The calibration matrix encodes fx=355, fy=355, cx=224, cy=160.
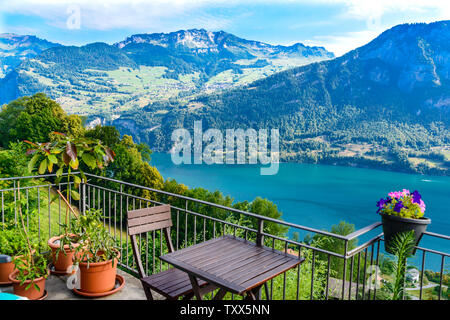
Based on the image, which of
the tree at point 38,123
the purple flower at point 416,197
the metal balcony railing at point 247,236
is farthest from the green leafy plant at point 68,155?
the tree at point 38,123

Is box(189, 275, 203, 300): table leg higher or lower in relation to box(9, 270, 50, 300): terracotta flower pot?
higher

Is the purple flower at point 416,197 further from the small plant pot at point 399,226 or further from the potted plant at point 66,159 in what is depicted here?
the potted plant at point 66,159

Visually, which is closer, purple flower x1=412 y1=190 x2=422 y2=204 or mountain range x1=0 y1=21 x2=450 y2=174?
purple flower x1=412 y1=190 x2=422 y2=204

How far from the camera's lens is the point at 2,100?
160875 millimetres

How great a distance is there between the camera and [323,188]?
213ft

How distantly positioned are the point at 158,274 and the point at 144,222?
1.45ft

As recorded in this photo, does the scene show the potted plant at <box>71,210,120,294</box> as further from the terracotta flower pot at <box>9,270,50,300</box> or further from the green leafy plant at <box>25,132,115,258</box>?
the terracotta flower pot at <box>9,270,50,300</box>

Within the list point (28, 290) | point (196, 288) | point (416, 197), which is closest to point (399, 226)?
point (416, 197)

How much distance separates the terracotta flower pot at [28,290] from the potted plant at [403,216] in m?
2.82

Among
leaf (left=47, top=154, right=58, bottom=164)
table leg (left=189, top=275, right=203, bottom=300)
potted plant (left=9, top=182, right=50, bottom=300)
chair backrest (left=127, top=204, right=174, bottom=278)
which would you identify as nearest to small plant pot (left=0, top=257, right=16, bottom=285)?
potted plant (left=9, top=182, right=50, bottom=300)

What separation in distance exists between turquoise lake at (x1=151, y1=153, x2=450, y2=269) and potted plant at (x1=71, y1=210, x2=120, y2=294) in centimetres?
4191

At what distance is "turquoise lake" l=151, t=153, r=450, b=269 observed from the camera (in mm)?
47531

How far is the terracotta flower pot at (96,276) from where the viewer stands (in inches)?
121
